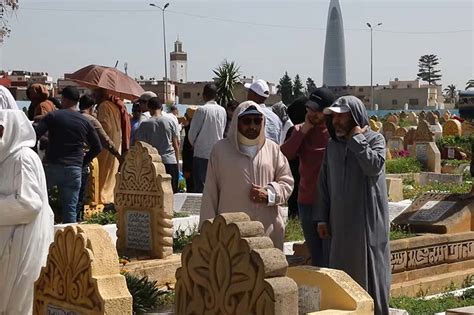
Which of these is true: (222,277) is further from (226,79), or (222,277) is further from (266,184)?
(226,79)

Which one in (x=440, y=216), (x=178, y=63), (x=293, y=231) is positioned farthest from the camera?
(x=178, y=63)

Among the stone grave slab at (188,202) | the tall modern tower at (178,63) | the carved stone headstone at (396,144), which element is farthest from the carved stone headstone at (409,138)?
the tall modern tower at (178,63)

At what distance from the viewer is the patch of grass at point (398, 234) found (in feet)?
28.1

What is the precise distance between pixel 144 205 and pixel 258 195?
2817 millimetres

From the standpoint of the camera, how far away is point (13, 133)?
5191 mm

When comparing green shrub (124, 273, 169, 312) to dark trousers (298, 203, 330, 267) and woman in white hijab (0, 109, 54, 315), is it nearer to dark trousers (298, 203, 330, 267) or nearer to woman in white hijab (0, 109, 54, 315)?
dark trousers (298, 203, 330, 267)

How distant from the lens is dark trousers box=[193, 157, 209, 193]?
11525 mm

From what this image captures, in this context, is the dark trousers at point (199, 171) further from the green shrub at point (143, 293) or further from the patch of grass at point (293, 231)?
the green shrub at point (143, 293)

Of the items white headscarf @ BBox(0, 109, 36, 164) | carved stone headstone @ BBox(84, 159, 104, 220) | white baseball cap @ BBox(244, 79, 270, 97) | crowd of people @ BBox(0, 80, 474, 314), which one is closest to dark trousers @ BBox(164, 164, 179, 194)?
carved stone headstone @ BBox(84, 159, 104, 220)

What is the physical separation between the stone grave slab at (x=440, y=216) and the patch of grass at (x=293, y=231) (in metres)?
1.15

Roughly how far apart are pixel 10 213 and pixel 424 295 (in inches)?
167

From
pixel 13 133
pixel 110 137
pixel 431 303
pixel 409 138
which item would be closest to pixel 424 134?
pixel 409 138

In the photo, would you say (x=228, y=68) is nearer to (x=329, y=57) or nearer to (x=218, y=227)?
(x=218, y=227)

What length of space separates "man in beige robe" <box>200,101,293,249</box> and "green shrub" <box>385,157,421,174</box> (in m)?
12.4
